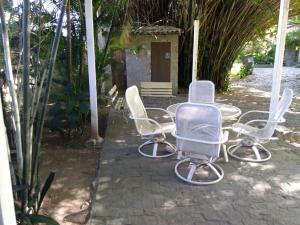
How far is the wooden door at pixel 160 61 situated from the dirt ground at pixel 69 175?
13.0 ft

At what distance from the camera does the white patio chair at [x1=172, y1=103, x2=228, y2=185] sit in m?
3.06

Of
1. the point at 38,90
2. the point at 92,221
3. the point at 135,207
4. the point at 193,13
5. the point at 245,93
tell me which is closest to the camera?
the point at 38,90

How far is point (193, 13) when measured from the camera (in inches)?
318

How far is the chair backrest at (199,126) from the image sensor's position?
3.04 m

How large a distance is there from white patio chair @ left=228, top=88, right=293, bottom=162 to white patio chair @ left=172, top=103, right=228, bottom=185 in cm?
66

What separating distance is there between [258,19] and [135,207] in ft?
24.3

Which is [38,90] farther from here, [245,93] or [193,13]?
[245,93]

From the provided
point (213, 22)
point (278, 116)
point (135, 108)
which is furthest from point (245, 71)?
point (135, 108)

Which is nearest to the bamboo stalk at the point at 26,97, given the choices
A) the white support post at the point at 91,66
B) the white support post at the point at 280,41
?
the white support post at the point at 91,66

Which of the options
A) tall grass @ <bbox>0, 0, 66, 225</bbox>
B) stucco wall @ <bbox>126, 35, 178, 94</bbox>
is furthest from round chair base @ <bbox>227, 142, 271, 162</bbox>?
stucco wall @ <bbox>126, 35, 178, 94</bbox>

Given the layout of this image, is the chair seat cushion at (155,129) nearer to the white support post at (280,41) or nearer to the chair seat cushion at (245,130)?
the chair seat cushion at (245,130)

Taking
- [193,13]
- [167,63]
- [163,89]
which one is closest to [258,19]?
[193,13]

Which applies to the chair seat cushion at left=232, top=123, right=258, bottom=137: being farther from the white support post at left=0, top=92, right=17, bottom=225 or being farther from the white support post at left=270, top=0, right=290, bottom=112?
the white support post at left=0, top=92, right=17, bottom=225

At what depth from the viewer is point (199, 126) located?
317cm
